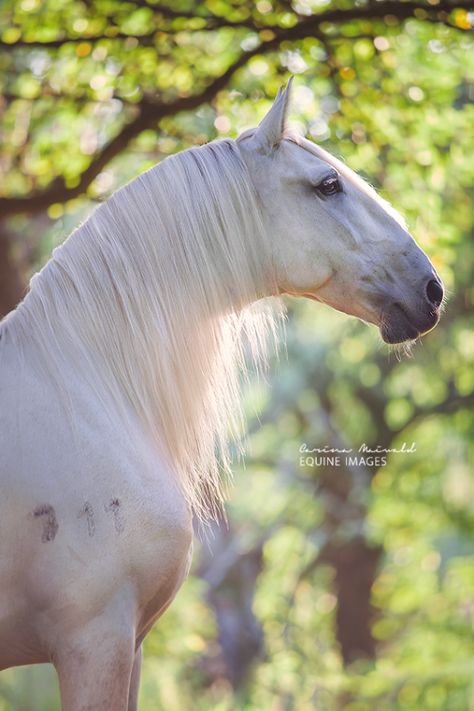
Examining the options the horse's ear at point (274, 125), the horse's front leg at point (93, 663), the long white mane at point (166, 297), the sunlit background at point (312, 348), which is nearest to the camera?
the horse's front leg at point (93, 663)

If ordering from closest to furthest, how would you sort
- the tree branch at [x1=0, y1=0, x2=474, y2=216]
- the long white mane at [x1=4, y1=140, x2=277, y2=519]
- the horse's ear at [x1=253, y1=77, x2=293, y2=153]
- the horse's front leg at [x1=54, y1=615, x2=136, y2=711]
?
1. the horse's front leg at [x1=54, y1=615, x2=136, y2=711]
2. the long white mane at [x1=4, y1=140, x2=277, y2=519]
3. the horse's ear at [x1=253, y1=77, x2=293, y2=153]
4. the tree branch at [x1=0, y1=0, x2=474, y2=216]

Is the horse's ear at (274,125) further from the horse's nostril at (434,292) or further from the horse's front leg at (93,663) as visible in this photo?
the horse's front leg at (93,663)

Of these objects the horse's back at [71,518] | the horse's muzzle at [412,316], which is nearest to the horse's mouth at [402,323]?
the horse's muzzle at [412,316]

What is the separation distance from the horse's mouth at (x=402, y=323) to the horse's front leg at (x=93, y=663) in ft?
3.50

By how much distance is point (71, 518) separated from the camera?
1.98 metres

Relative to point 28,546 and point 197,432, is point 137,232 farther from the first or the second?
point 28,546

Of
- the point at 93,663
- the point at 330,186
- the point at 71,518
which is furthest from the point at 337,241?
the point at 93,663

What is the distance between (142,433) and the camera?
2172 millimetres

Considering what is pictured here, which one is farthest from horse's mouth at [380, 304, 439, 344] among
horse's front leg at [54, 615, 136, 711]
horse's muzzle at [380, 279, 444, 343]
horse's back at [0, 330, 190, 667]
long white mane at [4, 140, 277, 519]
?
horse's front leg at [54, 615, 136, 711]

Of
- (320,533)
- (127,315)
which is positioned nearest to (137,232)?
(127,315)

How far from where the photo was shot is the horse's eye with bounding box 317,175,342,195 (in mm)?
2336

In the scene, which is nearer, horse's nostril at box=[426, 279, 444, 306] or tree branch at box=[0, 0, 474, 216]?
horse's nostril at box=[426, 279, 444, 306]

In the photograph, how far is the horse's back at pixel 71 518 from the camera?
196cm

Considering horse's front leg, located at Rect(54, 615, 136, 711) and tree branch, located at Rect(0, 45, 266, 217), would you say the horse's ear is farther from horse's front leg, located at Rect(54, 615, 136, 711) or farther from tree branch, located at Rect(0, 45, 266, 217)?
tree branch, located at Rect(0, 45, 266, 217)
